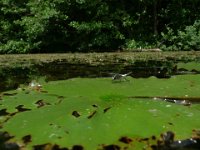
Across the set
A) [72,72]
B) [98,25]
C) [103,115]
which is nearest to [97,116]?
[103,115]

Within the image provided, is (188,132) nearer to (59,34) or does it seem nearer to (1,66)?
(1,66)

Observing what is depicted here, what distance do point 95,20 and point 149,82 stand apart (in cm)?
1863

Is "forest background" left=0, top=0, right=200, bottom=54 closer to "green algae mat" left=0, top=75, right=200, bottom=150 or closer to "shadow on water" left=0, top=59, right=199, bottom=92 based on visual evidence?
"shadow on water" left=0, top=59, right=199, bottom=92

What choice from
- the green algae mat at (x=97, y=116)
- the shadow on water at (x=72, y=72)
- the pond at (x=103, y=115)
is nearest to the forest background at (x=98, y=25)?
the shadow on water at (x=72, y=72)

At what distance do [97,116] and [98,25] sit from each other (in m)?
20.6

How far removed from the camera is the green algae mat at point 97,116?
7176 mm

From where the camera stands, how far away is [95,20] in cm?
2953

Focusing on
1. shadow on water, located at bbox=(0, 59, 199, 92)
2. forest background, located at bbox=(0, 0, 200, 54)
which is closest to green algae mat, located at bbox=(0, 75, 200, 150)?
shadow on water, located at bbox=(0, 59, 199, 92)

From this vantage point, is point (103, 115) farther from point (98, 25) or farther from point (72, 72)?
point (98, 25)

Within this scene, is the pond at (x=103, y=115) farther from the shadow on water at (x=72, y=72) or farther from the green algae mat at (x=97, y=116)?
the shadow on water at (x=72, y=72)

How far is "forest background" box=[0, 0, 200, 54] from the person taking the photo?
28.5 m

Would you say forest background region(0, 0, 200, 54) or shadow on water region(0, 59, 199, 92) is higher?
forest background region(0, 0, 200, 54)

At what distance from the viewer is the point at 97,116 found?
26.2 ft

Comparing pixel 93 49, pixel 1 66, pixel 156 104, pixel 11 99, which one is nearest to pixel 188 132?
pixel 156 104
